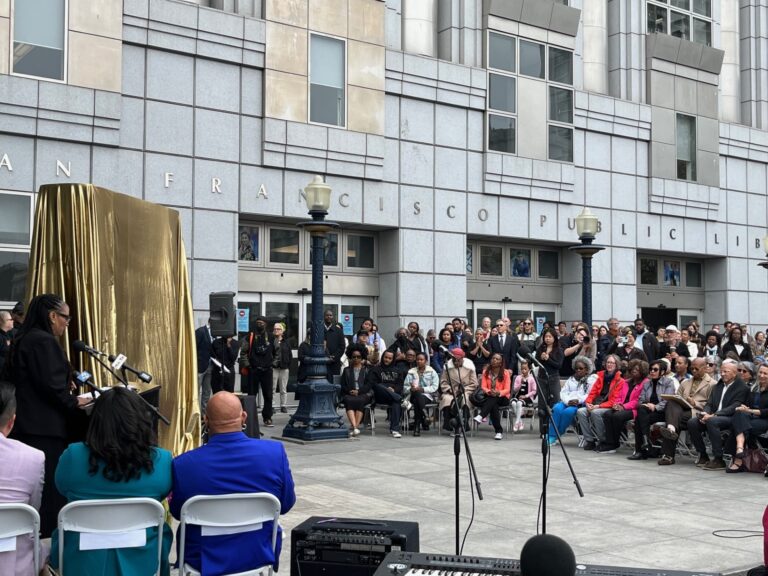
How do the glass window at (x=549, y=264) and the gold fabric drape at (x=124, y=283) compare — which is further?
the glass window at (x=549, y=264)

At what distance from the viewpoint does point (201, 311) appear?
1812 centimetres

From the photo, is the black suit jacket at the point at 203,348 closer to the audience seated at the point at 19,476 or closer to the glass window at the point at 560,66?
the audience seated at the point at 19,476

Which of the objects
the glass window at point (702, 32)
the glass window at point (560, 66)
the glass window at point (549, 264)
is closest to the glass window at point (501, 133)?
the glass window at point (560, 66)

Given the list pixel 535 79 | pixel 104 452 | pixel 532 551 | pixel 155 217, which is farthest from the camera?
pixel 535 79

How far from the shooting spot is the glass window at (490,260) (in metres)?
23.7

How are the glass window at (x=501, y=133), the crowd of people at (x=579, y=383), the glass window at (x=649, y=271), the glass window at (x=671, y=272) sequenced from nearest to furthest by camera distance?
the crowd of people at (x=579, y=383) → the glass window at (x=501, y=133) → the glass window at (x=649, y=271) → the glass window at (x=671, y=272)

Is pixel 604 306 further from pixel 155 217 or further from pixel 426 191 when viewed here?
pixel 155 217

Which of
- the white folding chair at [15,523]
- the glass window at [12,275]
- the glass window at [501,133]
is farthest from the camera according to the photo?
the glass window at [501,133]

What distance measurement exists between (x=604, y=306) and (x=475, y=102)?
696 cm

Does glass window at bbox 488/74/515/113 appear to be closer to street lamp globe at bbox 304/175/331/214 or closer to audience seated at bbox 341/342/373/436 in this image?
audience seated at bbox 341/342/373/436

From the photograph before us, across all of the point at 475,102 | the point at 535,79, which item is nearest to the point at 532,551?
the point at 475,102

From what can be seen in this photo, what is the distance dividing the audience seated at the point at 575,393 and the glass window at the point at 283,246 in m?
8.04

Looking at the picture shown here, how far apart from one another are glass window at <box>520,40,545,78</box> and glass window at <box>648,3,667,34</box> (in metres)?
4.63

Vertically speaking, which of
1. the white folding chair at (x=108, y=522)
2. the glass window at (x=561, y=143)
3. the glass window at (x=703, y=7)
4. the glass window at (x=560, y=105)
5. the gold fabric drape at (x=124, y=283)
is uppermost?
the glass window at (x=703, y=7)
